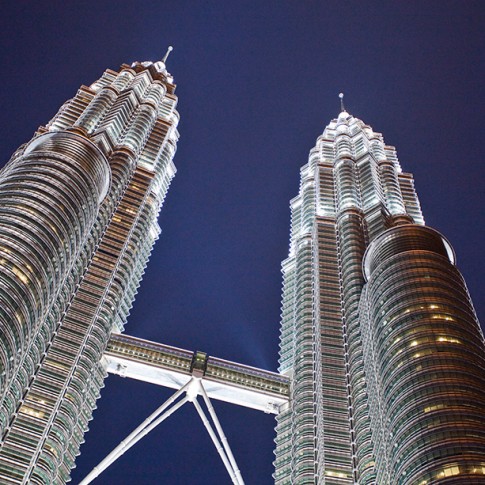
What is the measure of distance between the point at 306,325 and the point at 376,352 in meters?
29.4

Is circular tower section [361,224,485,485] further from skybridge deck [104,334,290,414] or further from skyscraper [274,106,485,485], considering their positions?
skybridge deck [104,334,290,414]

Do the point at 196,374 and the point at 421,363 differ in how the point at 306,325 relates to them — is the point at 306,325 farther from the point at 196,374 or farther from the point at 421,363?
the point at 421,363

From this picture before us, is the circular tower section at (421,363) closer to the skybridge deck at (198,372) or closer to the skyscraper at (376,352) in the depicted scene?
the skyscraper at (376,352)

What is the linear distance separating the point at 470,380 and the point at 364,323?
29.3 metres

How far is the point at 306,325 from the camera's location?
12431 centimetres

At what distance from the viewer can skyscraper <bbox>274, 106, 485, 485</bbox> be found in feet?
255

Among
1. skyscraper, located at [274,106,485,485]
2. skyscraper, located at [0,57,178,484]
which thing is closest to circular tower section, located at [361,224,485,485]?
skyscraper, located at [274,106,485,485]

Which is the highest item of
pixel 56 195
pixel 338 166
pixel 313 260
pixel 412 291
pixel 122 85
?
pixel 122 85

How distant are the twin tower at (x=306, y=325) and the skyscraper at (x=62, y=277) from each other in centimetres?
27

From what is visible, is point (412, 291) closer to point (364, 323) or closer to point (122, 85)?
point (364, 323)

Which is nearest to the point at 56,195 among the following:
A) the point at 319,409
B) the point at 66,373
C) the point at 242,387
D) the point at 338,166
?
the point at 66,373

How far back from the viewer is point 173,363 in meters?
121

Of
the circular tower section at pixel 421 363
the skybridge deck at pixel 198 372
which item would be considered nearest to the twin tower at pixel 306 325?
the circular tower section at pixel 421 363

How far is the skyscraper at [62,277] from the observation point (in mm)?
91500
